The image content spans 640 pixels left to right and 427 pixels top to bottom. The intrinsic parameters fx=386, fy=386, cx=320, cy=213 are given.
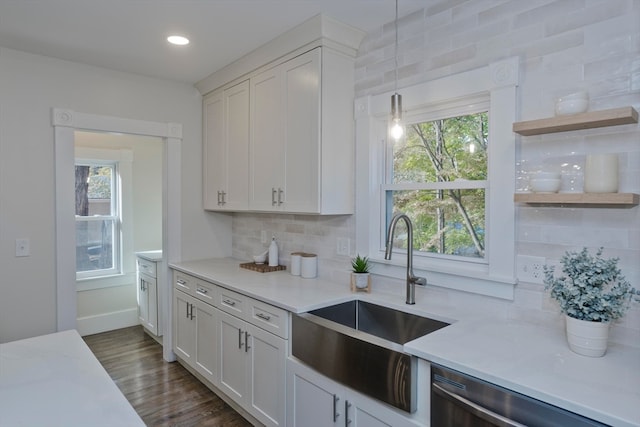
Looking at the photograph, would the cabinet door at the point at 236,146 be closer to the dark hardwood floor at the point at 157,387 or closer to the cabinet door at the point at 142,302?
the dark hardwood floor at the point at 157,387

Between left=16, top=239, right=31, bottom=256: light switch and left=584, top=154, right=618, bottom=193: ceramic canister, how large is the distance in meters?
3.45

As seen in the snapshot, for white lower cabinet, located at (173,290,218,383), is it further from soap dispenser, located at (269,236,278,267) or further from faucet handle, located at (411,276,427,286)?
faucet handle, located at (411,276,427,286)

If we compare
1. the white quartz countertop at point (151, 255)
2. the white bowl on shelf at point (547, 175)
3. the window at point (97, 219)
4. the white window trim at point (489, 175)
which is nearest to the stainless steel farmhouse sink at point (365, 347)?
the white window trim at point (489, 175)

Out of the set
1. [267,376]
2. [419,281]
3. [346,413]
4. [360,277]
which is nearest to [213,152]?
[360,277]

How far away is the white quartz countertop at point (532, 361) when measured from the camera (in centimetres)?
110

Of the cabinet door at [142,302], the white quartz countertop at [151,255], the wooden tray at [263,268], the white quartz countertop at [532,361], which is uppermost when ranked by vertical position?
the wooden tray at [263,268]

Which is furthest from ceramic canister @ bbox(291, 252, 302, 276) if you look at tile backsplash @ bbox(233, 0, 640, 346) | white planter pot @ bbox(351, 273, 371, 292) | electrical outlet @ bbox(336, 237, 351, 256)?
tile backsplash @ bbox(233, 0, 640, 346)

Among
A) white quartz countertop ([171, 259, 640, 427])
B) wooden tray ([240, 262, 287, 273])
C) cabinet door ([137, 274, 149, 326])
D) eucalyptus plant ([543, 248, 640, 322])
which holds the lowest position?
cabinet door ([137, 274, 149, 326])

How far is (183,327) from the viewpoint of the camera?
10.7 ft

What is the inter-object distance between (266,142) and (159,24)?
988 mm

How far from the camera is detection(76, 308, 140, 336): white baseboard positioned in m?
4.18

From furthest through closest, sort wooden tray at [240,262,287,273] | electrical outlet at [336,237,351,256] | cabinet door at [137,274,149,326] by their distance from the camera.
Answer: cabinet door at [137,274,149,326] < wooden tray at [240,262,287,273] < electrical outlet at [336,237,351,256]

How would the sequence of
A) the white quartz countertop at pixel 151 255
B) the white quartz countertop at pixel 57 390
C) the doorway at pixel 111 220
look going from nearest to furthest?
the white quartz countertop at pixel 57 390 → the white quartz countertop at pixel 151 255 → the doorway at pixel 111 220

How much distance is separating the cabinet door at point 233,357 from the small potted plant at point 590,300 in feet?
5.71
